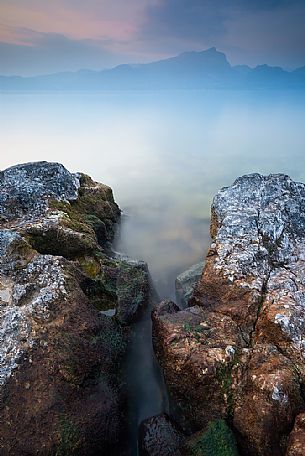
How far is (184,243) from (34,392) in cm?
1186

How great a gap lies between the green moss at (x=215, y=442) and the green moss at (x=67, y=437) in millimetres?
2161

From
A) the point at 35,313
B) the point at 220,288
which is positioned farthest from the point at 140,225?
the point at 35,313

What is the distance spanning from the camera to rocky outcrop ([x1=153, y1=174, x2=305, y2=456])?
6625 millimetres

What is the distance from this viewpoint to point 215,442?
21.2 ft

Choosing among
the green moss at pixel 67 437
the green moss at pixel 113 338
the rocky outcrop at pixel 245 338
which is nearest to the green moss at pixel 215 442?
the rocky outcrop at pixel 245 338

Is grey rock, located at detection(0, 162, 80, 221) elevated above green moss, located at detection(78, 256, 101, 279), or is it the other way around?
grey rock, located at detection(0, 162, 80, 221)

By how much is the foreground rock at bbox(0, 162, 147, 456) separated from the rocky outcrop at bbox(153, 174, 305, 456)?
146 centimetres

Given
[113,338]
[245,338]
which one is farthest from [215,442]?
[113,338]

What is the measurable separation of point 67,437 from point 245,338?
429 centimetres

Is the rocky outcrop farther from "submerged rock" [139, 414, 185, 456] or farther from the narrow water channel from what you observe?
the narrow water channel

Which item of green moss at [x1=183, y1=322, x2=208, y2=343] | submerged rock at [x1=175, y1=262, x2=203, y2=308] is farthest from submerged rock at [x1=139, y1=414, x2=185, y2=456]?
submerged rock at [x1=175, y1=262, x2=203, y2=308]

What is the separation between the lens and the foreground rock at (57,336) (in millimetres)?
6453

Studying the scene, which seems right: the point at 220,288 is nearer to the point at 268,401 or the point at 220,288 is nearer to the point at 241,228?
the point at 241,228

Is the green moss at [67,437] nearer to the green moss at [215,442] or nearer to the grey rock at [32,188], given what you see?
the green moss at [215,442]
